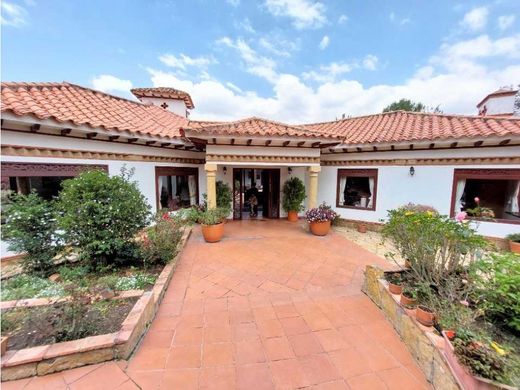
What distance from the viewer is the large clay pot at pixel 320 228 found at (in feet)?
22.4

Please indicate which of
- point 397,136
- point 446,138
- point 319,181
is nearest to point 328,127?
point 319,181

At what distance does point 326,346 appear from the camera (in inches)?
97.7

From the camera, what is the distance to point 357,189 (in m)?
8.45

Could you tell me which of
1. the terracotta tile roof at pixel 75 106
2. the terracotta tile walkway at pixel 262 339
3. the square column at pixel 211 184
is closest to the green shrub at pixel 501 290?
the terracotta tile walkway at pixel 262 339

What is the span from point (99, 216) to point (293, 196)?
671cm

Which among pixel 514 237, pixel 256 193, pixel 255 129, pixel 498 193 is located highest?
pixel 255 129

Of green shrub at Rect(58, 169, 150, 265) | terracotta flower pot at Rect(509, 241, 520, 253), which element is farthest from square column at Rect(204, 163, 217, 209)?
terracotta flower pot at Rect(509, 241, 520, 253)

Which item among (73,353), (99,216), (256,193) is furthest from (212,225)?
(256,193)

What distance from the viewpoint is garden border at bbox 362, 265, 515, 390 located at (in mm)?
1957

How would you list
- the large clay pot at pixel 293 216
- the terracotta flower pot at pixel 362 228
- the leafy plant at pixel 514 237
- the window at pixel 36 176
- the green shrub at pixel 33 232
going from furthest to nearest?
the large clay pot at pixel 293 216 < the terracotta flower pot at pixel 362 228 < the leafy plant at pixel 514 237 < the window at pixel 36 176 < the green shrub at pixel 33 232

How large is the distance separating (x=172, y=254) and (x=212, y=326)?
2203mm

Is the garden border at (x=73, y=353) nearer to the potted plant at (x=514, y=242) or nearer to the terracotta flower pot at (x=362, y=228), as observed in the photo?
the terracotta flower pot at (x=362, y=228)

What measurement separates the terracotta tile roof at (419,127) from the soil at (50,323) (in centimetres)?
801

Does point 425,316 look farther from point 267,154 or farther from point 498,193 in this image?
point 498,193
